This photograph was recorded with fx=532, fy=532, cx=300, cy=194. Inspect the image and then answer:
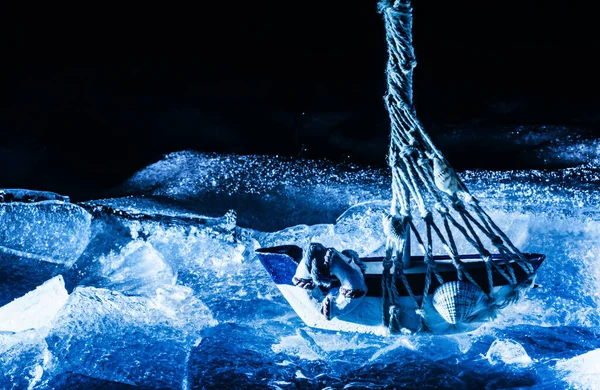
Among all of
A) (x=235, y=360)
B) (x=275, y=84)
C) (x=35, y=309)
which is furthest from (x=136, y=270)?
(x=275, y=84)

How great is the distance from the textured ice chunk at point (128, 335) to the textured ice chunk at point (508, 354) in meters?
0.72

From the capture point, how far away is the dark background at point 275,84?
3098mm

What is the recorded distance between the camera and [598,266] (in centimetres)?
164

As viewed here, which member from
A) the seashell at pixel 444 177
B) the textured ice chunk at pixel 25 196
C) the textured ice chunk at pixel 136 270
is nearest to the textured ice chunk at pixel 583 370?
the seashell at pixel 444 177

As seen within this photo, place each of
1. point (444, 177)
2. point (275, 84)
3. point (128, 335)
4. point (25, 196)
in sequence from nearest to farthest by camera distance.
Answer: point (444, 177) → point (128, 335) → point (25, 196) → point (275, 84)

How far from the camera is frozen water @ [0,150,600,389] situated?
1.22m

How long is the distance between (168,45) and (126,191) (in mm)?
1182

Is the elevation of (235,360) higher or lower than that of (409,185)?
lower

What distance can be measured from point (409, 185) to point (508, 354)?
18.7 inches

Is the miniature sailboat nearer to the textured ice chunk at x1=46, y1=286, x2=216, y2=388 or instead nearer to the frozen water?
the frozen water

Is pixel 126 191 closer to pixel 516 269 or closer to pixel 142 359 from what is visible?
pixel 142 359

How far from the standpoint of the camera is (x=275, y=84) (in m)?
3.56

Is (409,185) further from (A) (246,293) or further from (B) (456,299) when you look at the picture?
(A) (246,293)

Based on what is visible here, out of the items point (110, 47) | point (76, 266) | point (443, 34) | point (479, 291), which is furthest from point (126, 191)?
point (443, 34)
